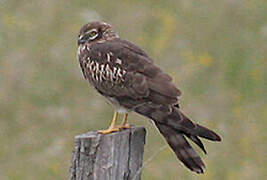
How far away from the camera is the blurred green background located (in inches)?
279

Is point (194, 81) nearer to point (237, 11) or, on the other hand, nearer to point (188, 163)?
point (237, 11)

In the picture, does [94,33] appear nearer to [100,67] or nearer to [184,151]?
[100,67]

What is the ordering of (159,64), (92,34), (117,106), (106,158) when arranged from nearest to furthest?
(106,158) → (117,106) → (92,34) → (159,64)

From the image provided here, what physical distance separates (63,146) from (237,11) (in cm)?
233

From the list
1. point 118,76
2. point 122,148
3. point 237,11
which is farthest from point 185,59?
point 122,148

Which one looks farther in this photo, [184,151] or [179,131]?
[179,131]

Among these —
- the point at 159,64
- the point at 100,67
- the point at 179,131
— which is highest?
the point at 159,64

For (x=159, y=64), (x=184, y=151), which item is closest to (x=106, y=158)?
(x=184, y=151)

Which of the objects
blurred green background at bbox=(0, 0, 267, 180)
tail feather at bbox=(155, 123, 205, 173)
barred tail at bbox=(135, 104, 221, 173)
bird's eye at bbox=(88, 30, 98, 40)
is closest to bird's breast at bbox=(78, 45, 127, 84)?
bird's eye at bbox=(88, 30, 98, 40)

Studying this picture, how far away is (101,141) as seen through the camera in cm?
486

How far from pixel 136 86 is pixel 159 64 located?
2.20m

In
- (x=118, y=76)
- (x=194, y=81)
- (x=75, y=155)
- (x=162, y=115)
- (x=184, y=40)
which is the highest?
(x=184, y=40)

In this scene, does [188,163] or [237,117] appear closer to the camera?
[188,163]

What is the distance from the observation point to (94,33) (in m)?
6.53
